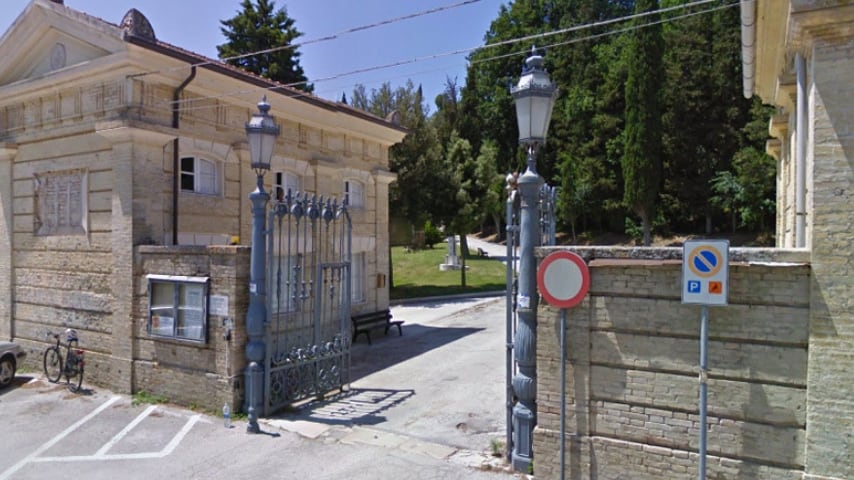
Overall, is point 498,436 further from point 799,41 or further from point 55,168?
point 55,168

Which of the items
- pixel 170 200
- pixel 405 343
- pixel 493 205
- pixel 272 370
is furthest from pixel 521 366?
pixel 493 205

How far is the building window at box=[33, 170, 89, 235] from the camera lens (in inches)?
424

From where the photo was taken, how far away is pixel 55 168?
36.6 feet

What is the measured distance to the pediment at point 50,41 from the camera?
395 inches

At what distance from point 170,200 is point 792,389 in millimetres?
9921

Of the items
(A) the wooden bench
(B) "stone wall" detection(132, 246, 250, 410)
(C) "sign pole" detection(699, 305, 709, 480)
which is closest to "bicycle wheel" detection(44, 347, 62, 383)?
(B) "stone wall" detection(132, 246, 250, 410)

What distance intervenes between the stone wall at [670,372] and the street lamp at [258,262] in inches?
171

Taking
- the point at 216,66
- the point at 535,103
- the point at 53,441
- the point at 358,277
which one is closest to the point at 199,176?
the point at 216,66

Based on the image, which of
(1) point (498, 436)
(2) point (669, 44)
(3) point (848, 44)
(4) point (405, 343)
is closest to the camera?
(3) point (848, 44)

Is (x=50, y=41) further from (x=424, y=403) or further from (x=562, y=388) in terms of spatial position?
(x=562, y=388)

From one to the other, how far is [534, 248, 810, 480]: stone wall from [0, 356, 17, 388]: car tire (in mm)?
10187

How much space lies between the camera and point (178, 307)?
9.39 metres

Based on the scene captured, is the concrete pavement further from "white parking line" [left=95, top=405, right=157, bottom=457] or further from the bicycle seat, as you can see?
the bicycle seat

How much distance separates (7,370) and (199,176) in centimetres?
513
